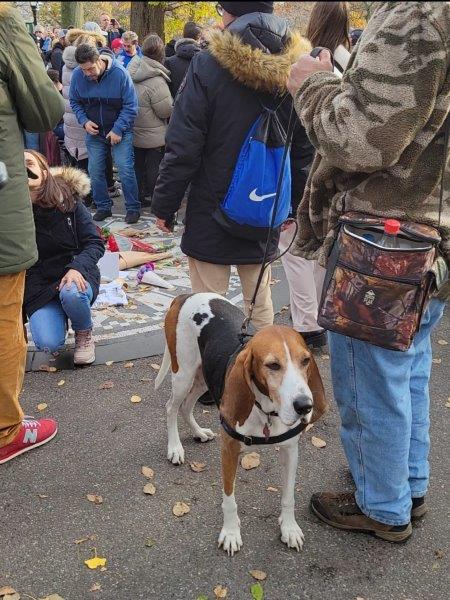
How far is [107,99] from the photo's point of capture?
7477 mm

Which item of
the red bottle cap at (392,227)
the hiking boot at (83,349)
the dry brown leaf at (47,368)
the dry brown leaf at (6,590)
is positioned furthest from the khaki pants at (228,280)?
the dry brown leaf at (6,590)

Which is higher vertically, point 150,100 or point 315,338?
point 150,100

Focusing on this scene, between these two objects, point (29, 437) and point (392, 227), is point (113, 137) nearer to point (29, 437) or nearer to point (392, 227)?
point (29, 437)

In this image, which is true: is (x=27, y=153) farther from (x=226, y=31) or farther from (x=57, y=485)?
(x=57, y=485)

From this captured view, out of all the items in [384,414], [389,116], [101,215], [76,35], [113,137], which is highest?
[389,116]

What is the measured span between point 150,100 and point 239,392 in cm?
656

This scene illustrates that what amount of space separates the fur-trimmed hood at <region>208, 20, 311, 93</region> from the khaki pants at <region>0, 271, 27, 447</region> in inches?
61.5

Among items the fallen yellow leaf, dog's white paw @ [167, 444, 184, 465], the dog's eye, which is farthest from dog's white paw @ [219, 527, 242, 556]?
the dog's eye

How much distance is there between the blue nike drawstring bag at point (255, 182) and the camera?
324 centimetres

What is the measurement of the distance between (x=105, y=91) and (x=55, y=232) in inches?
155

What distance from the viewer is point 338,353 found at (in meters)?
2.51

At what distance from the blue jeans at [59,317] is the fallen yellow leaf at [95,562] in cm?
185

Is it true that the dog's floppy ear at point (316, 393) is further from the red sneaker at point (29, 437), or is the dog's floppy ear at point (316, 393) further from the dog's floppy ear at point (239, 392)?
the red sneaker at point (29, 437)

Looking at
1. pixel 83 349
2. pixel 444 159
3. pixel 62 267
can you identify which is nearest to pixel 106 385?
pixel 83 349
